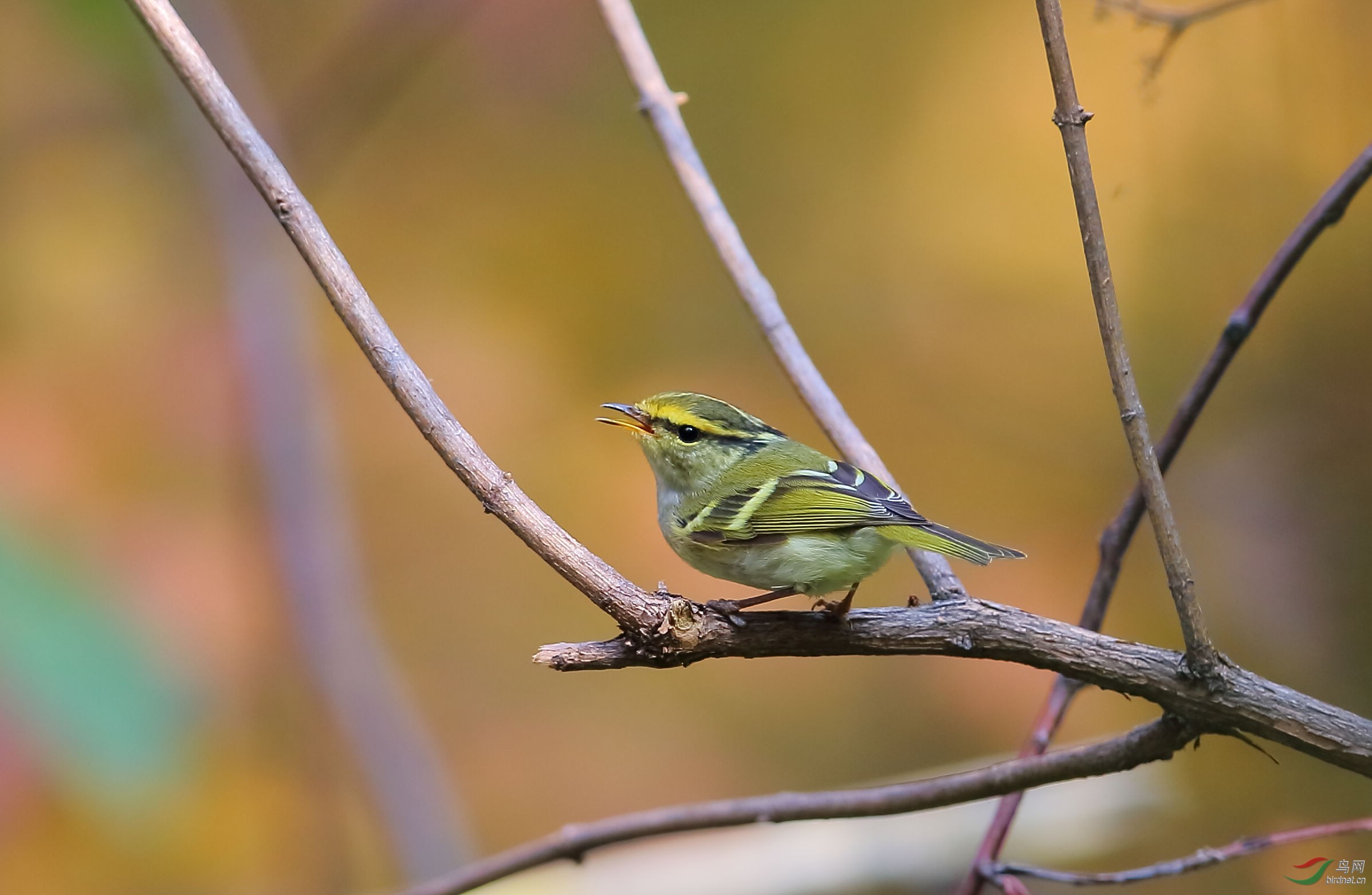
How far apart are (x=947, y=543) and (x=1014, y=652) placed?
207 millimetres

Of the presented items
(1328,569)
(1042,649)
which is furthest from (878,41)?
(1042,649)

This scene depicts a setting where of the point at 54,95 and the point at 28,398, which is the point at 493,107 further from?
the point at 28,398

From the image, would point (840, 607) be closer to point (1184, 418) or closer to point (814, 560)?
point (814, 560)

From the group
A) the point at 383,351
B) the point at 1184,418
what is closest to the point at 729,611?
the point at 383,351

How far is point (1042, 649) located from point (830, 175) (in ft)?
7.08

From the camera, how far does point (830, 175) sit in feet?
9.65

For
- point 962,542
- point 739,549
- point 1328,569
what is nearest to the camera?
point 962,542

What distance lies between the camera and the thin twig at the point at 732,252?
60.6 inches

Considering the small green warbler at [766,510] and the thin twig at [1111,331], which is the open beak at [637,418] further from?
the thin twig at [1111,331]

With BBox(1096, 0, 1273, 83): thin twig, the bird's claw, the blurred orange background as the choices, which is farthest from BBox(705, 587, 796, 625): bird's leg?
the blurred orange background

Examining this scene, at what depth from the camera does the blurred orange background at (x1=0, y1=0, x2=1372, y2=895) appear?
2.53 meters

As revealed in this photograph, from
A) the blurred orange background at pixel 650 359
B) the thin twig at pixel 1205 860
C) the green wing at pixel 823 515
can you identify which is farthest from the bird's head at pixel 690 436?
the blurred orange background at pixel 650 359

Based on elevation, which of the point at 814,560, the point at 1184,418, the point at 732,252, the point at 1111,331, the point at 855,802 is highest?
the point at 732,252

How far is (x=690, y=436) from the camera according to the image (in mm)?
1581
